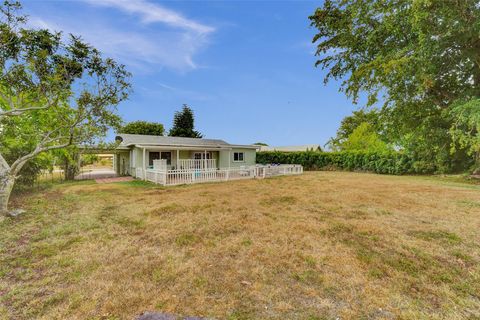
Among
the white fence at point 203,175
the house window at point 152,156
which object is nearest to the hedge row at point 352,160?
the white fence at point 203,175

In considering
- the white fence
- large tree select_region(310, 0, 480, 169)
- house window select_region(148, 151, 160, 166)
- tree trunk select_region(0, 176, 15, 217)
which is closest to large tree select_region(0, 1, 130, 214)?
tree trunk select_region(0, 176, 15, 217)

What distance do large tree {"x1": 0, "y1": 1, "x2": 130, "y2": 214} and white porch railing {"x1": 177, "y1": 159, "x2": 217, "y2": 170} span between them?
7.57 metres

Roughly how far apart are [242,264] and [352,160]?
76.5 ft

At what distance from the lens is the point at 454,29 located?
22.9ft

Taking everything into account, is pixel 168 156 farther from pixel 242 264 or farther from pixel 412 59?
pixel 412 59

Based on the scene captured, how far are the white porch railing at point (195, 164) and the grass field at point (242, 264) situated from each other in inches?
419

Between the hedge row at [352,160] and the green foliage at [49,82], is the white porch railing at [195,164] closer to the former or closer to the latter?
the green foliage at [49,82]

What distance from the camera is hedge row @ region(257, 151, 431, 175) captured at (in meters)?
19.7

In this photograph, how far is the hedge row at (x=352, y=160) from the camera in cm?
1970

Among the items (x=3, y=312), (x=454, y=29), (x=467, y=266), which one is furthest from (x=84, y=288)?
(x=454, y=29)

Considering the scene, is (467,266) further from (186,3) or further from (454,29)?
(186,3)

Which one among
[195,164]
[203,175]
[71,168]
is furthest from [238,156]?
[71,168]

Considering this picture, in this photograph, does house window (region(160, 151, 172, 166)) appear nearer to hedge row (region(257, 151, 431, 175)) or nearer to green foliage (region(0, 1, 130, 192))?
green foliage (region(0, 1, 130, 192))

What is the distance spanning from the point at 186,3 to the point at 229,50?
7443 millimetres
